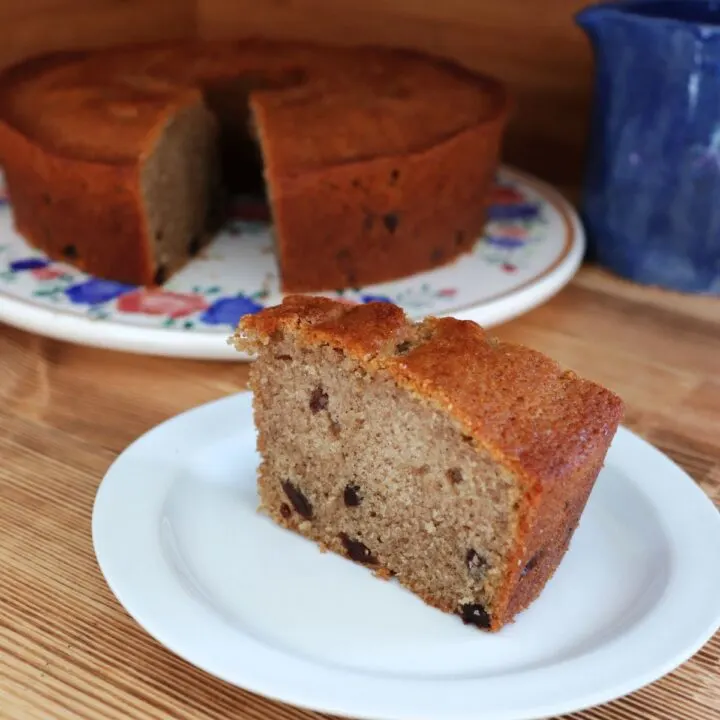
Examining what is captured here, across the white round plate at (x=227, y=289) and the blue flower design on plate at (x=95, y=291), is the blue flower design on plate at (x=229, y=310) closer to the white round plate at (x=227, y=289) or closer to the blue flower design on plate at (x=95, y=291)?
the white round plate at (x=227, y=289)

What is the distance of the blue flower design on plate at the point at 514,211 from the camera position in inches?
78.7

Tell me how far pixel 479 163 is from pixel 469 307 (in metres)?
0.35

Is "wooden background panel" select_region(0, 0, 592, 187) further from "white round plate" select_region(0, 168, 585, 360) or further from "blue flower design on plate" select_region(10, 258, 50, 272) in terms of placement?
"blue flower design on plate" select_region(10, 258, 50, 272)

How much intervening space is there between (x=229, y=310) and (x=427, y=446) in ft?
2.26

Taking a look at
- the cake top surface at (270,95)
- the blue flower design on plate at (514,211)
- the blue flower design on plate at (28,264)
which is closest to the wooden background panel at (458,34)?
the cake top surface at (270,95)

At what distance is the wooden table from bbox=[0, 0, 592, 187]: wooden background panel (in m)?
0.51

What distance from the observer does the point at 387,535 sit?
108 cm

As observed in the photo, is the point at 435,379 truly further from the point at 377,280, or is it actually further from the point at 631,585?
the point at 377,280

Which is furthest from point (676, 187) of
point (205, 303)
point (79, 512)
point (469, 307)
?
point (79, 512)

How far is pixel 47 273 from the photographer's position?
1.69 metres

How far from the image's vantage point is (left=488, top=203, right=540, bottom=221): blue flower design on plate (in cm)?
200

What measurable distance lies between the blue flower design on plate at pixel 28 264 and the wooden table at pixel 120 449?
0.39 ft

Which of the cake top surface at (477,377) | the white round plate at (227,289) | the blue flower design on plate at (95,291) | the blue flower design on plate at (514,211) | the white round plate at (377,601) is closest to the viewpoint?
the white round plate at (377,601)

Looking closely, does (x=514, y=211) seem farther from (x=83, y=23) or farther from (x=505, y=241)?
(x=83, y=23)
